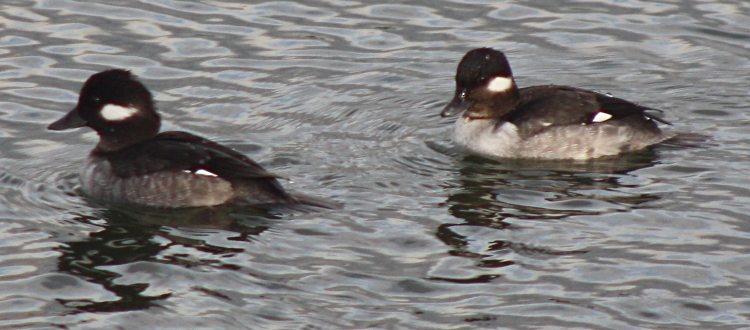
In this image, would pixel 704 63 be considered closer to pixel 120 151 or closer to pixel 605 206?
pixel 605 206

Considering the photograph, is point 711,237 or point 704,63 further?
point 704,63

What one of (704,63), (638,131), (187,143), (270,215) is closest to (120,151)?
(187,143)

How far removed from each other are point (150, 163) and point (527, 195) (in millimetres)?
2932

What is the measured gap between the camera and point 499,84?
44.1ft

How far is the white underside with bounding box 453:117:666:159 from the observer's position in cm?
1314

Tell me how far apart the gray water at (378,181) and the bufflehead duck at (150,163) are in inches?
7.7

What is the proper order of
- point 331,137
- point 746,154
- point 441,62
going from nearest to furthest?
1. point 746,154
2. point 331,137
3. point 441,62

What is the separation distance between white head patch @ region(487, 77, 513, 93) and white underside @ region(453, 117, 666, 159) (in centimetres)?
32

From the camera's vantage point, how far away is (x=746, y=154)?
12.7 metres

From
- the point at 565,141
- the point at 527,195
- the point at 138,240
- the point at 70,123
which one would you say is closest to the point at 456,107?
the point at 565,141

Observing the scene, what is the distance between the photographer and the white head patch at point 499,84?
13.4 meters

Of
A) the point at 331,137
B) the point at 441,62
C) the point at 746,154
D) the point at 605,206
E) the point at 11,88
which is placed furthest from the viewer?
the point at 441,62

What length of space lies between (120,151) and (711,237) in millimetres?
4634

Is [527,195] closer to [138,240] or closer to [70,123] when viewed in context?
[138,240]
